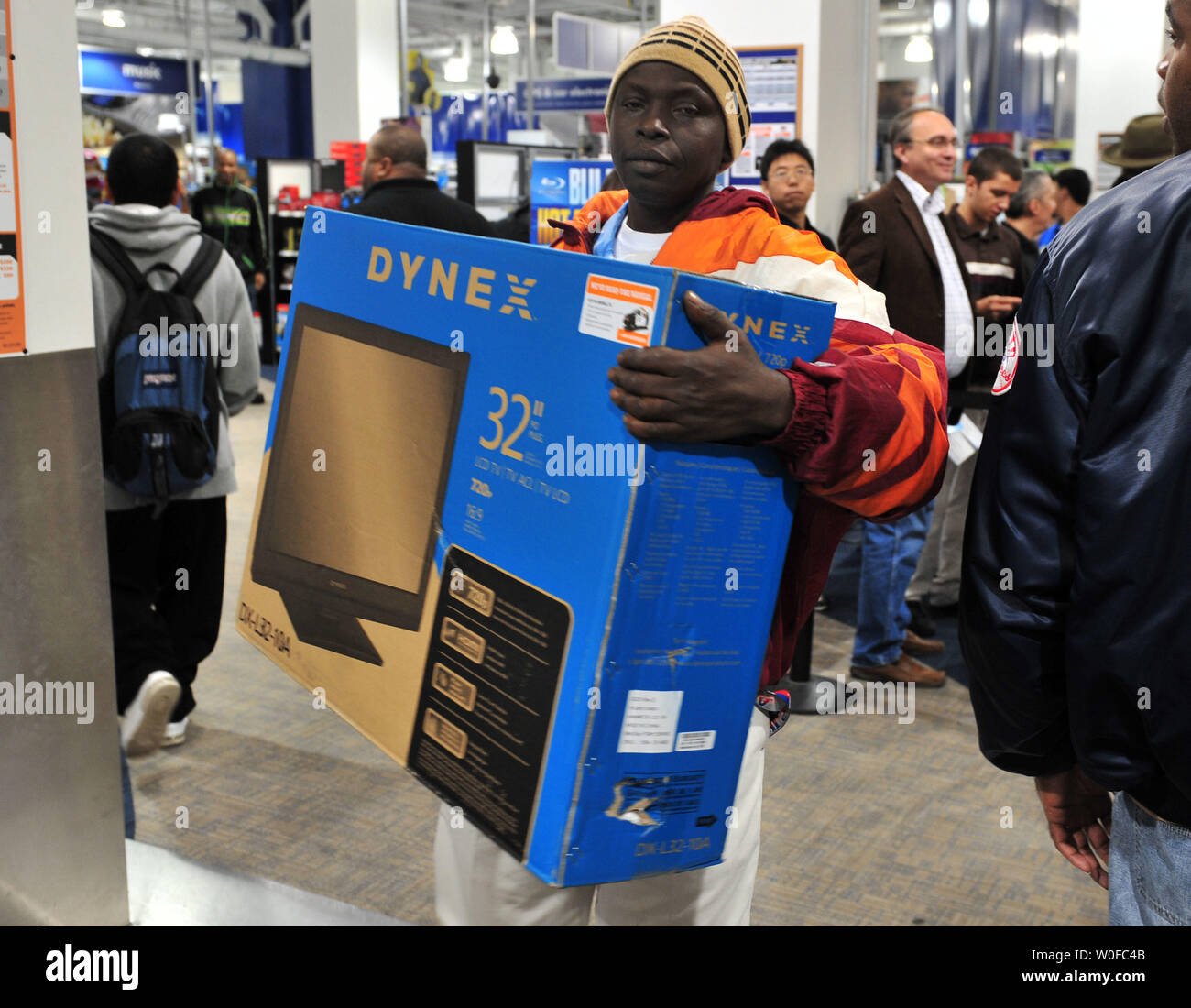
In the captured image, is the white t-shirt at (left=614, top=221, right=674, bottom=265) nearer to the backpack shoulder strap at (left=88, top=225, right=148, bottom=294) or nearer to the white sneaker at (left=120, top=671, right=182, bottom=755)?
the white sneaker at (left=120, top=671, right=182, bottom=755)

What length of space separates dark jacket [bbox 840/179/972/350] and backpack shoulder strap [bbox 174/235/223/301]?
2.05 meters

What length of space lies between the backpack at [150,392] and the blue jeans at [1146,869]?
2.55m

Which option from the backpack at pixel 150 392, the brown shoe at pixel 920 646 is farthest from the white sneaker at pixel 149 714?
the brown shoe at pixel 920 646

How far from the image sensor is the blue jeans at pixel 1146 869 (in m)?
1.17

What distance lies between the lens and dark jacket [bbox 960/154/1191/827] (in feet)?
3.67

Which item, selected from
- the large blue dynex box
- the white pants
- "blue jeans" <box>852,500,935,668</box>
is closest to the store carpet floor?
"blue jeans" <box>852,500,935,668</box>

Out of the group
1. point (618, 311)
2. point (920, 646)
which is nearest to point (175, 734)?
point (920, 646)

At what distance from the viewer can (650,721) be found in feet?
3.70

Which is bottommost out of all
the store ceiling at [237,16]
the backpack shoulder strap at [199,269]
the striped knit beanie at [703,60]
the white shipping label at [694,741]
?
the white shipping label at [694,741]

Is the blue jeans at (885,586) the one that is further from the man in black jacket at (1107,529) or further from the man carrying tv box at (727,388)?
the man in black jacket at (1107,529)

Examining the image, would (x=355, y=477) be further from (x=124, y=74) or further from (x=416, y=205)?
(x=124, y=74)
